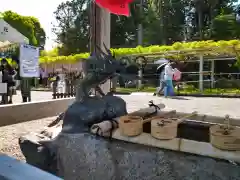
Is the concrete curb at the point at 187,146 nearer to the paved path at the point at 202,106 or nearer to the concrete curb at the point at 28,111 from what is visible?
the concrete curb at the point at 28,111

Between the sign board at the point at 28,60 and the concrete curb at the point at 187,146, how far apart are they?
17.5 ft

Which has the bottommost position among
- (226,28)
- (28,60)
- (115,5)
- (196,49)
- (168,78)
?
(168,78)

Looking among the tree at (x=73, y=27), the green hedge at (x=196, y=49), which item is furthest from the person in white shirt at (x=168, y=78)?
the tree at (x=73, y=27)

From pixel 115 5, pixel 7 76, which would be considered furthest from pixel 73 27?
pixel 115 5

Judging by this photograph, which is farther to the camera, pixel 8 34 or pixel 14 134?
pixel 8 34

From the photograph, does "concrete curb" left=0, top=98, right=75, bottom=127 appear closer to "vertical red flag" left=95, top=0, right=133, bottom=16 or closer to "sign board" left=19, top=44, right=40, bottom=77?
"sign board" left=19, top=44, right=40, bottom=77

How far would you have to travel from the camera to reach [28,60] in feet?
22.9

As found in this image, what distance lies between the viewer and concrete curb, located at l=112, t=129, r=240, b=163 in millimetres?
1659

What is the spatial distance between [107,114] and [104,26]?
2321 millimetres

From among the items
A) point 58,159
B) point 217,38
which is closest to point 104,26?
point 58,159

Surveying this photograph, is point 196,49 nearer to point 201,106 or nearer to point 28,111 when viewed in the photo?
point 201,106

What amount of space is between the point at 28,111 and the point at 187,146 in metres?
3.86

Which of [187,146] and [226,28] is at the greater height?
[226,28]

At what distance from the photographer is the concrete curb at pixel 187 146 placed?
5.44 ft
